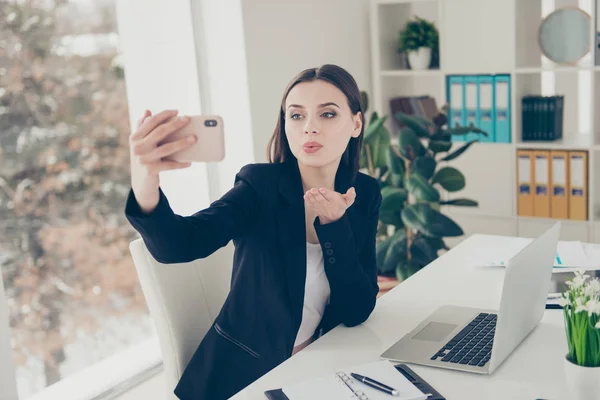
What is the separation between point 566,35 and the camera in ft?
11.6

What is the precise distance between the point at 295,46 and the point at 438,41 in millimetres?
894

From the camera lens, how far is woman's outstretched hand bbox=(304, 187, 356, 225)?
1581mm

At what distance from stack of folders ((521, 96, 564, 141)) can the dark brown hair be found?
2034mm

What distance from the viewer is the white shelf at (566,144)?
351 cm

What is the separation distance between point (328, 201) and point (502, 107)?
237 centimetres

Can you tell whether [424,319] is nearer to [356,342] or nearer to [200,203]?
[356,342]

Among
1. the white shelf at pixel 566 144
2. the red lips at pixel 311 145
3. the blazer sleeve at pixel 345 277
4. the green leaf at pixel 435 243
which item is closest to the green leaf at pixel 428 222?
the green leaf at pixel 435 243

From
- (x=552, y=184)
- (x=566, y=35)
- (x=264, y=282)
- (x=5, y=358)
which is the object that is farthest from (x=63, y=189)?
(x=566, y=35)

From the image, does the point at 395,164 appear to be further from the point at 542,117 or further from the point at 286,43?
the point at 542,117

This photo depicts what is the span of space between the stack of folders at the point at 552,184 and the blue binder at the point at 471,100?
290 mm

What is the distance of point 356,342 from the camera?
1.63 meters

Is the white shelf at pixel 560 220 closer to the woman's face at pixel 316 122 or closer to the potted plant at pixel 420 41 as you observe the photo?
the potted plant at pixel 420 41

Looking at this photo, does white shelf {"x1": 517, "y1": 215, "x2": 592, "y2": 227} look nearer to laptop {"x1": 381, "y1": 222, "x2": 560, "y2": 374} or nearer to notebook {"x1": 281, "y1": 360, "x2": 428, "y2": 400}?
laptop {"x1": 381, "y1": 222, "x2": 560, "y2": 374}

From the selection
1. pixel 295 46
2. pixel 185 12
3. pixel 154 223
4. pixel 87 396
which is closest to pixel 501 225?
pixel 295 46
